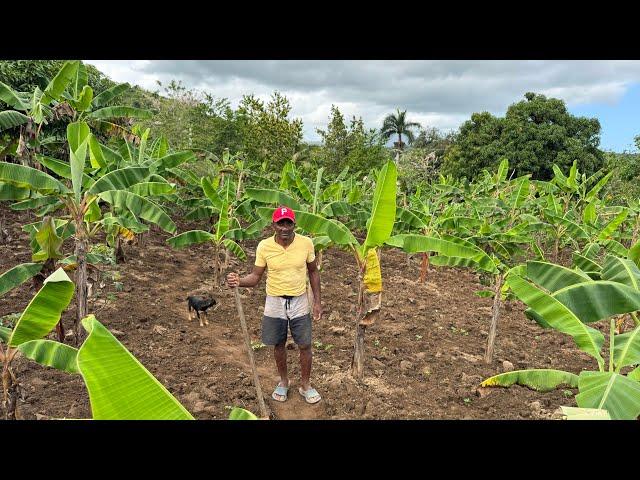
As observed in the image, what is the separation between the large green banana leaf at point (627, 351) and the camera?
2.70 meters

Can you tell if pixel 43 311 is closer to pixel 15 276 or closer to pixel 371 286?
pixel 15 276

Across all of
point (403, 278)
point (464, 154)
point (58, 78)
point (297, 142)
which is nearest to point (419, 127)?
point (464, 154)

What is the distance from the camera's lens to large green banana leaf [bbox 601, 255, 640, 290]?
311cm

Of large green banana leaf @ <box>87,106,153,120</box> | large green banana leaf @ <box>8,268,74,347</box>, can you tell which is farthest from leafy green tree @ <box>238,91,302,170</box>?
large green banana leaf @ <box>8,268,74,347</box>

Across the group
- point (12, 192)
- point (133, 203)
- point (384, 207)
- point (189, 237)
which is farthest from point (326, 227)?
point (12, 192)

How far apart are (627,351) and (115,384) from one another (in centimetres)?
306

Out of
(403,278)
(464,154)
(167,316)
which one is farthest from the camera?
(464,154)

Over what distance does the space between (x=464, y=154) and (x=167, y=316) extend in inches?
995

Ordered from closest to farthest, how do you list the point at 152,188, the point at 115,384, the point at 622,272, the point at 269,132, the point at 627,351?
the point at 115,384
the point at 627,351
the point at 622,272
the point at 152,188
the point at 269,132

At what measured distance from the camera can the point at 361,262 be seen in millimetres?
5109

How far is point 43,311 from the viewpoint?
2770 mm

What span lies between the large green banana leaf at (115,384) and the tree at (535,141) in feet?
86.6

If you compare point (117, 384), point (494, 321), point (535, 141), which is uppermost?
point (535, 141)

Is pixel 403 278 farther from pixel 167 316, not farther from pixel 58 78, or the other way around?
pixel 58 78
